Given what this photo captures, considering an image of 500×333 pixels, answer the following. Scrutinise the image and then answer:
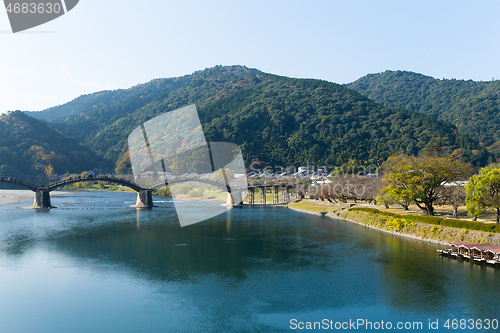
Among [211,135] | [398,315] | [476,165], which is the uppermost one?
[211,135]

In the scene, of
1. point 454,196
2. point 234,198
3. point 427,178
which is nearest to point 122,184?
point 234,198

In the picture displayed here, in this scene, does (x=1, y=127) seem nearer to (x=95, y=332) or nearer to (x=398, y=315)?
(x=95, y=332)

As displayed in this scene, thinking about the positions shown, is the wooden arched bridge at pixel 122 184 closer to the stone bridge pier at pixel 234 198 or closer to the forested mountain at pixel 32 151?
the stone bridge pier at pixel 234 198

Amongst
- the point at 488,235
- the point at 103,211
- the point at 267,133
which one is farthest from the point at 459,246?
the point at 267,133

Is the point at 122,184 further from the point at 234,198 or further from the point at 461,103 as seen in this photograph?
the point at 461,103

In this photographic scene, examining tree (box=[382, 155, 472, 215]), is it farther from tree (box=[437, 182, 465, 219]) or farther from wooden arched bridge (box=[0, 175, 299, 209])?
wooden arched bridge (box=[0, 175, 299, 209])

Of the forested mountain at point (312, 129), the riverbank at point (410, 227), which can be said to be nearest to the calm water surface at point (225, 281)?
the riverbank at point (410, 227)

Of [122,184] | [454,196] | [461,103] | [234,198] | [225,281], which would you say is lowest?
[225,281]
